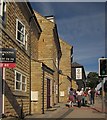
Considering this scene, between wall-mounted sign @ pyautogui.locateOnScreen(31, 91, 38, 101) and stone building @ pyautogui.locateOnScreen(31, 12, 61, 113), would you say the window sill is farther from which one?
stone building @ pyautogui.locateOnScreen(31, 12, 61, 113)

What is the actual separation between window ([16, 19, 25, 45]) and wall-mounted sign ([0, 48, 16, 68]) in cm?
730

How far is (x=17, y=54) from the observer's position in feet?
55.4

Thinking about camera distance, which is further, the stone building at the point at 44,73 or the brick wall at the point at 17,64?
the stone building at the point at 44,73

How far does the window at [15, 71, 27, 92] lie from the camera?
55.9 feet

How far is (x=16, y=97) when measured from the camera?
1664cm

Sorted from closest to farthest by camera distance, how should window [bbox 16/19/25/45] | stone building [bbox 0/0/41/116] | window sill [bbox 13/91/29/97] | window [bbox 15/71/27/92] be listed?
stone building [bbox 0/0/41/116] → window sill [bbox 13/91/29/97] → window [bbox 15/71/27/92] → window [bbox 16/19/25/45]

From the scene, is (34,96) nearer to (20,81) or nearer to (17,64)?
(20,81)

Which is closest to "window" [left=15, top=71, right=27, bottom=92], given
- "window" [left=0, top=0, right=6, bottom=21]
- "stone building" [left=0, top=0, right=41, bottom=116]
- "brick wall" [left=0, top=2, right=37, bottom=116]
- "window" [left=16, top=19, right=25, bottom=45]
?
"stone building" [left=0, top=0, right=41, bottom=116]

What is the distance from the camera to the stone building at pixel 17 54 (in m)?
14.4

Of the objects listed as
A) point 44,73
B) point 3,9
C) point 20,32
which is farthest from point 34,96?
point 3,9

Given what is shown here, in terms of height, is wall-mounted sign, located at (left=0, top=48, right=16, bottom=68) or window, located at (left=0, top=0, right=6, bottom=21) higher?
window, located at (left=0, top=0, right=6, bottom=21)

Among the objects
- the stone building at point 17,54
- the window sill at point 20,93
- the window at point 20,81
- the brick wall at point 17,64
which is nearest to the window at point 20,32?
the stone building at point 17,54

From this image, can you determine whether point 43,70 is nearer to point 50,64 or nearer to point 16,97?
point 16,97

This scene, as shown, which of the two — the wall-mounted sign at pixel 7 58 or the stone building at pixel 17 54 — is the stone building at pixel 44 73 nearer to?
the stone building at pixel 17 54
